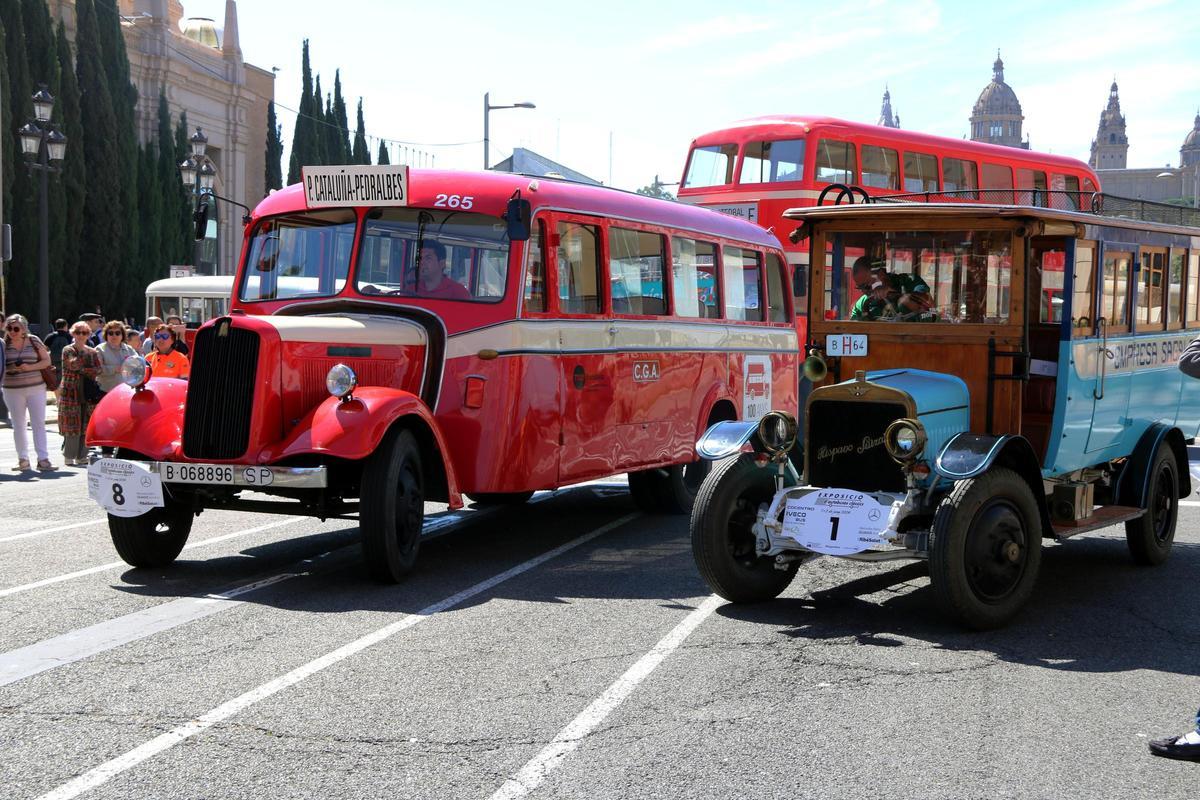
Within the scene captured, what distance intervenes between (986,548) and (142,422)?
16.2ft

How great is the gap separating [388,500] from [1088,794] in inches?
175

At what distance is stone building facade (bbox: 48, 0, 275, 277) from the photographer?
57250mm

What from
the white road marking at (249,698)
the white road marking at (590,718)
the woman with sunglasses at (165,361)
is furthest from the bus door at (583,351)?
the woman with sunglasses at (165,361)

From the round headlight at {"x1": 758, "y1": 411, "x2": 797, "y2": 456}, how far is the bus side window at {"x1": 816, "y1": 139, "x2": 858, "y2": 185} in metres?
11.6

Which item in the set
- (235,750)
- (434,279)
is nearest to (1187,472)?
(434,279)

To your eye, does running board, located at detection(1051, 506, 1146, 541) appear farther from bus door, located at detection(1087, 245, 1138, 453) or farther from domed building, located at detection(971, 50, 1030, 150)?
domed building, located at detection(971, 50, 1030, 150)

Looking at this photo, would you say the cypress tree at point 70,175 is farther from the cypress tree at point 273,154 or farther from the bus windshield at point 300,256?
the bus windshield at point 300,256

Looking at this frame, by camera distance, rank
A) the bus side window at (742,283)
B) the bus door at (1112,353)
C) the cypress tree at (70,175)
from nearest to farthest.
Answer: the bus door at (1112,353) < the bus side window at (742,283) < the cypress tree at (70,175)

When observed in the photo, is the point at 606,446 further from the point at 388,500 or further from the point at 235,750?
the point at 235,750

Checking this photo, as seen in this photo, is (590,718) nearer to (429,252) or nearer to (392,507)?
(392,507)

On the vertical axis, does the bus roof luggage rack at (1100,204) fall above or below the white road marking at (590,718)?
above

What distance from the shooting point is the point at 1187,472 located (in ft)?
32.9

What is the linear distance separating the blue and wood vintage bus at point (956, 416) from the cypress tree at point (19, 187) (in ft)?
117

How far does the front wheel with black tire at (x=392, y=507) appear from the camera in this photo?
26.3ft
